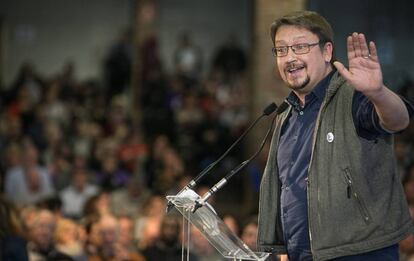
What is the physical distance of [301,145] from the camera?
4.84m

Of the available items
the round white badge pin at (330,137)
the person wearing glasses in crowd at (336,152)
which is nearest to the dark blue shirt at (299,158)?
the person wearing glasses in crowd at (336,152)

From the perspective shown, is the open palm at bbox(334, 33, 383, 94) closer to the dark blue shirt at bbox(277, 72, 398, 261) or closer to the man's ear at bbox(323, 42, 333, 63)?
the dark blue shirt at bbox(277, 72, 398, 261)

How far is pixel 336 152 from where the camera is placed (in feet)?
15.1

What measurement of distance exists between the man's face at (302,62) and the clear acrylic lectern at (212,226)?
0.64 meters

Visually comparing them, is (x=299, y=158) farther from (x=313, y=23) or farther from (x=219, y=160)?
(x=313, y=23)

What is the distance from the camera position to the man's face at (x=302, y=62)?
4805mm

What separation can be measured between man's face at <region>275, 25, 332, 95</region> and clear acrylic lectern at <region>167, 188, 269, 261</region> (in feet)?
2.10

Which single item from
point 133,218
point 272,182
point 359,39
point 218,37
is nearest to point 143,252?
point 133,218

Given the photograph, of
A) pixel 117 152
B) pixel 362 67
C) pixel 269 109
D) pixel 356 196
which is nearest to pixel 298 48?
pixel 269 109

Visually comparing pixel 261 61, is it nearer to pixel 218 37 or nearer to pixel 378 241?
pixel 378 241

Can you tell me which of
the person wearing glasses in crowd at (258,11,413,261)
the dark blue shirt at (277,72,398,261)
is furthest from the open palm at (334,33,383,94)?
the dark blue shirt at (277,72,398,261)

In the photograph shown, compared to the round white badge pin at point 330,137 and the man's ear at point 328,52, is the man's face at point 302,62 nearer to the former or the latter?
the man's ear at point 328,52

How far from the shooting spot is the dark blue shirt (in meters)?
4.64

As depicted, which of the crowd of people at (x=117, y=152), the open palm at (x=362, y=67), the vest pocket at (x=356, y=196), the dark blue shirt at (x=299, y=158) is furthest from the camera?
the crowd of people at (x=117, y=152)
